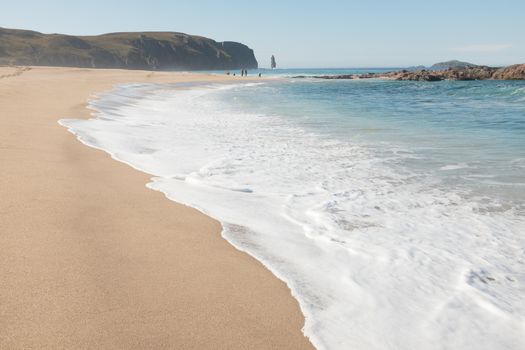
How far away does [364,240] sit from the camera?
12.4 ft

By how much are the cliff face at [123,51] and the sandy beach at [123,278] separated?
92.3 meters

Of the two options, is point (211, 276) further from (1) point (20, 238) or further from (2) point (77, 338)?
(1) point (20, 238)

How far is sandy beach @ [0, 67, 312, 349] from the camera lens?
2.18m

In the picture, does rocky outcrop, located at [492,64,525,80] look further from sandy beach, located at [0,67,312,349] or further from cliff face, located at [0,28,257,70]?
cliff face, located at [0,28,257,70]

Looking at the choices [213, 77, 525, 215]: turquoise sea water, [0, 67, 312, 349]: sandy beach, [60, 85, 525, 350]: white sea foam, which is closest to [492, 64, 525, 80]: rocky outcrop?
[213, 77, 525, 215]: turquoise sea water

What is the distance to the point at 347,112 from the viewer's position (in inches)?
650

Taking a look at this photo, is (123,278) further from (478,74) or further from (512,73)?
(478,74)

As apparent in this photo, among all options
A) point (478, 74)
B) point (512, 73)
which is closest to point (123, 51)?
point (478, 74)

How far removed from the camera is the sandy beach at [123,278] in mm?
2184

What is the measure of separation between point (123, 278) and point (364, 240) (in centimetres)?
202

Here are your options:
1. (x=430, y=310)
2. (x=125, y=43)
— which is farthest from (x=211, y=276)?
(x=125, y=43)

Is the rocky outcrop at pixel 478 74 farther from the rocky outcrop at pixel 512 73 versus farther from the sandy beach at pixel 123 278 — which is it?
the sandy beach at pixel 123 278

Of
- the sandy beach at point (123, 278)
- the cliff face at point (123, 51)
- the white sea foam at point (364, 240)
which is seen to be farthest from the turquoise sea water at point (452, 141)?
the cliff face at point (123, 51)

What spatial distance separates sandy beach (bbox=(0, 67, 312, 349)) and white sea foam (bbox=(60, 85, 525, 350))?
0.82 ft
